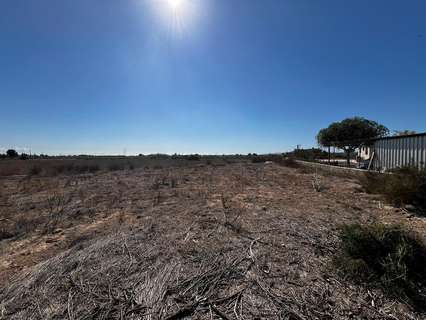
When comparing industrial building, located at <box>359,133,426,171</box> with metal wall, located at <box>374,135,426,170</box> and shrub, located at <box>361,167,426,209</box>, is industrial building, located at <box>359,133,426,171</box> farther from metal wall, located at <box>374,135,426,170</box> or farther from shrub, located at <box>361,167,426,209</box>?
shrub, located at <box>361,167,426,209</box>

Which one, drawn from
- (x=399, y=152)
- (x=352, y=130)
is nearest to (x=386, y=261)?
(x=399, y=152)

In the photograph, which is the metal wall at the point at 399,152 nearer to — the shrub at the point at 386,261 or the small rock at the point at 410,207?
the small rock at the point at 410,207

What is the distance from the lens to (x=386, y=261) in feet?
9.73

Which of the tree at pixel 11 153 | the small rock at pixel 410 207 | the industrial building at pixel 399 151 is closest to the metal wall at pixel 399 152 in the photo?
the industrial building at pixel 399 151

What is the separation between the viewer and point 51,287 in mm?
2871

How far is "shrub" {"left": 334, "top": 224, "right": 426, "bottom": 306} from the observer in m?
2.68

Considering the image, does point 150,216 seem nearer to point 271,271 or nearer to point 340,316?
point 271,271

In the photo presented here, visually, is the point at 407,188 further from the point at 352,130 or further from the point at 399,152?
the point at 352,130

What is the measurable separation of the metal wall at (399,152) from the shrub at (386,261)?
8.41m

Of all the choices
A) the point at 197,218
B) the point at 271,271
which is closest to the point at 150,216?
the point at 197,218

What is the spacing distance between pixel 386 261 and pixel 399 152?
1295 cm

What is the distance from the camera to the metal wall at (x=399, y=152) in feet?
38.4

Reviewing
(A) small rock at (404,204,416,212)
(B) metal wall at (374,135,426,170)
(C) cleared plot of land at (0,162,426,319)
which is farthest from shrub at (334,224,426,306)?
(B) metal wall at (374,135,426,170)

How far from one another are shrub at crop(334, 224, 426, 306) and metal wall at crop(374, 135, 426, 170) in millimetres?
8405
